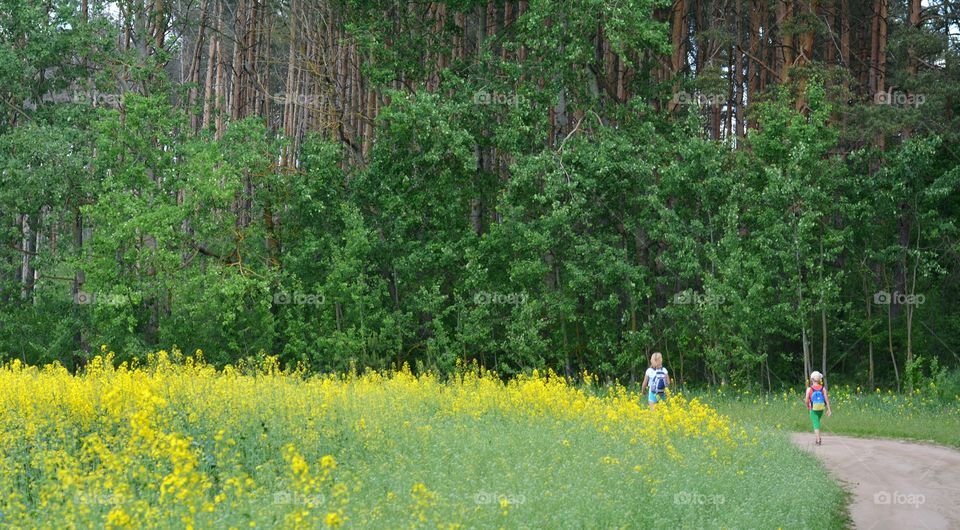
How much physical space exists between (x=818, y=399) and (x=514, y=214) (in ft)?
37.2

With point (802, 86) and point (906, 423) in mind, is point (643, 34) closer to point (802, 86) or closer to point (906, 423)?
point (802, 86)

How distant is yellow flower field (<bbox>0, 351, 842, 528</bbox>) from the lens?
9086 mm

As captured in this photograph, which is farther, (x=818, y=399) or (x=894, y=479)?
(x=818, y=399)

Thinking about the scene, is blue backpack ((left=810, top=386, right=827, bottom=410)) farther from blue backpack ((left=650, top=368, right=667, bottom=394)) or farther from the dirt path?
blue backpack ((left=650, top=368, right=667, bottom=394))

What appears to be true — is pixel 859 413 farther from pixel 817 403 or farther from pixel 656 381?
pixel 656 381

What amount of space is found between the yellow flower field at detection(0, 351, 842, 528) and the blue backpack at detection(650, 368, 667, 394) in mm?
1873

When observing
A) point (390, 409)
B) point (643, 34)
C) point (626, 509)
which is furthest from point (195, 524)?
point (643, 34)

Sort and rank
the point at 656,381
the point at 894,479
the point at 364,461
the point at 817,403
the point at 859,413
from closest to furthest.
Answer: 1. the point at 364,461
2. the point at 894,479
3. the point at 817,403
4. the point at 656,381
5. the point at 859,413

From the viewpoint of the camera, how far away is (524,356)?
93.5 feet

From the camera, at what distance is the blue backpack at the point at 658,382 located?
19.2 meters

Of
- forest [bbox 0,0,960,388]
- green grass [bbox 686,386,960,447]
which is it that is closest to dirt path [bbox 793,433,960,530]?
green grass [bbox 686,386,960,447]

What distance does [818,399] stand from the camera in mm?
18922

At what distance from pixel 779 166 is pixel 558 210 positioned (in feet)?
18.5

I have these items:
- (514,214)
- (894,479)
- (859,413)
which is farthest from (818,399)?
(514,214)
